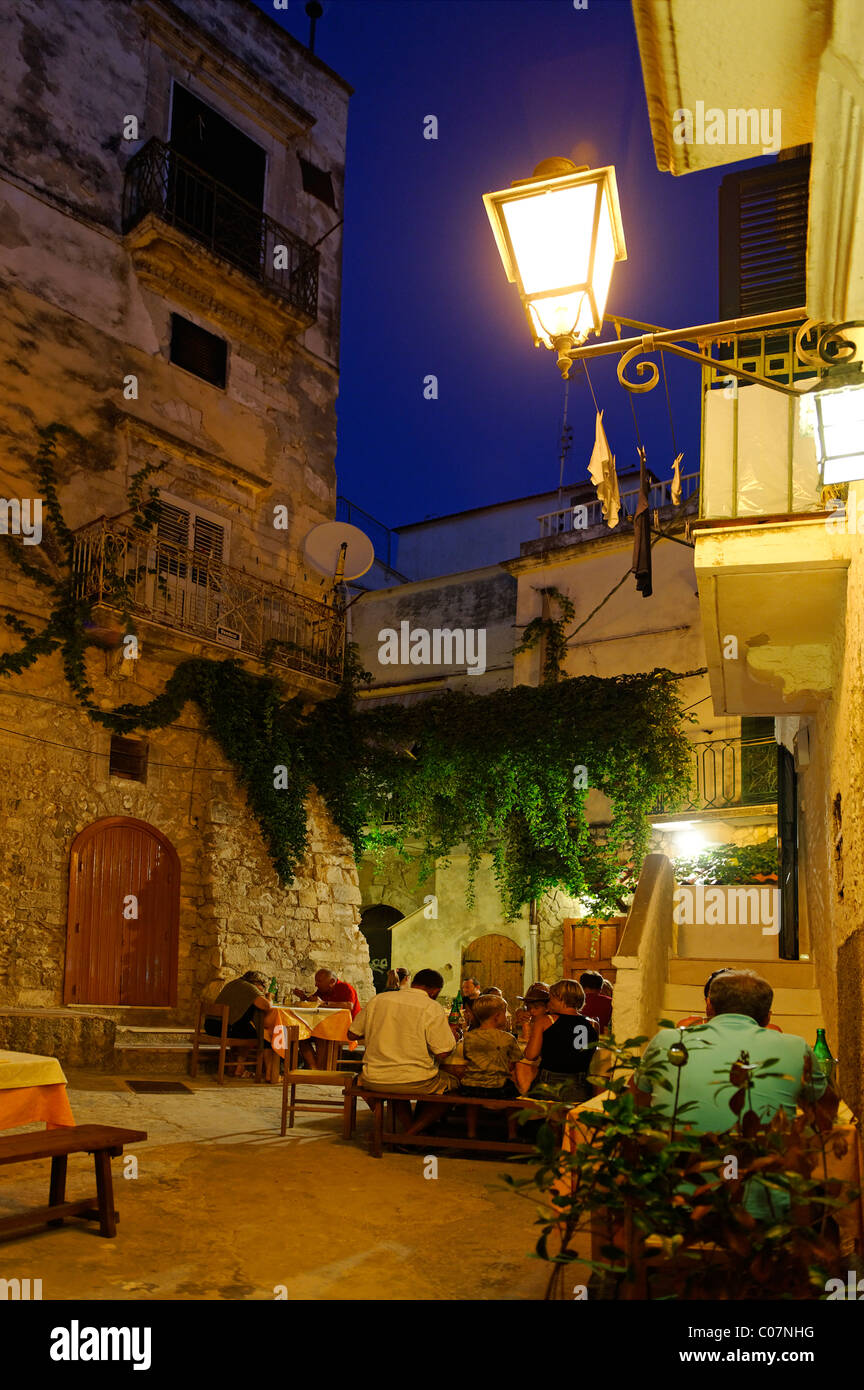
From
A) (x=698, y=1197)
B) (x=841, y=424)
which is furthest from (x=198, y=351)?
(x=698, y=1197)

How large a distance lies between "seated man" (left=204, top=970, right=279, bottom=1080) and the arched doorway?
33.9 ft

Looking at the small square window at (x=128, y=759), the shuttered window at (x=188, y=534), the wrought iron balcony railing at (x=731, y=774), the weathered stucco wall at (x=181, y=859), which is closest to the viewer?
the weathered stucco wall at (x=181, y=859)

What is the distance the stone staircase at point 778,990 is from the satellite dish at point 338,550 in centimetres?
879

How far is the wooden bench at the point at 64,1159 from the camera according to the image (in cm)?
435

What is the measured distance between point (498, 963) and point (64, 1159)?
46.5 ft

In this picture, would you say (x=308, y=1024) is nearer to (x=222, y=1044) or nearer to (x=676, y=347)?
(x=222, y=1044)

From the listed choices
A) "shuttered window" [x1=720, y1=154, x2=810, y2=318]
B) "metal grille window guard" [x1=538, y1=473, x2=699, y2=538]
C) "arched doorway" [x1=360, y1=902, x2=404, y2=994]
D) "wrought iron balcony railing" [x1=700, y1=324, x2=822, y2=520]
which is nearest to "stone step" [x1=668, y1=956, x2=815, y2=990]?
"wrought iron balcony railing" [x1=700, y1=324, x2=822, y2=520]

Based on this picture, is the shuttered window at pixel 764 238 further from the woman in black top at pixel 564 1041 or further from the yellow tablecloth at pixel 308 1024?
the yellow tablecloth at pixel 308 1024

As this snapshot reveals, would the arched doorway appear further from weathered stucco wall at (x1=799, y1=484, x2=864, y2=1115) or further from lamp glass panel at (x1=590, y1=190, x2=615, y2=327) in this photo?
lamp glass panel at (x1=590, y1=190, x2=615, y2=327)

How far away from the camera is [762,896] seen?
10.9m

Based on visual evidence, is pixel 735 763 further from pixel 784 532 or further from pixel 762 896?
pixel 784 532

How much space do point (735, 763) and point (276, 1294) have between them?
13884 millimetres

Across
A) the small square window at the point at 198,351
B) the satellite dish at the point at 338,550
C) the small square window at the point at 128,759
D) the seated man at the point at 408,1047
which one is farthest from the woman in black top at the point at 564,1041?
the small square window at the point at 198,351
